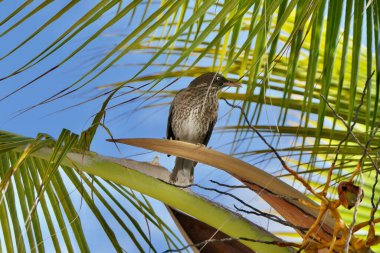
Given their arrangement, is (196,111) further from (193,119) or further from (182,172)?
(182,172)

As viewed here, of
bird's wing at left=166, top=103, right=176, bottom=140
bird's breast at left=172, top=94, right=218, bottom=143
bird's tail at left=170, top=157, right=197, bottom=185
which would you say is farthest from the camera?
bird's wing at left=166, top=103, right=176, bottom=140

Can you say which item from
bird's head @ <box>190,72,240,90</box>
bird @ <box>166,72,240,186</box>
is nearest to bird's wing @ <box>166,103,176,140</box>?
bird @ <box>166,72,240,186</box>

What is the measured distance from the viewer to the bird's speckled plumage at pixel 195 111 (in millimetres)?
2699

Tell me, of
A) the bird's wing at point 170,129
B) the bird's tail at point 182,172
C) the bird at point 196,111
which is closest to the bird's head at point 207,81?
the bird at point 196,111

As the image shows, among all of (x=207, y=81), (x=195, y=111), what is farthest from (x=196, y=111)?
(x=207, y=81)

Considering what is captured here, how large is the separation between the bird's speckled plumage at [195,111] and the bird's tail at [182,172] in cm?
23

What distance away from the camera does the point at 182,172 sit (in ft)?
8.07

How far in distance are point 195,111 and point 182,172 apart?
1.18 ft

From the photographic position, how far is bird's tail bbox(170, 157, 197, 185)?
96.3 inches

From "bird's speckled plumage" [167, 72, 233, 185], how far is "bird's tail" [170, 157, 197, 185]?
0.23 metres

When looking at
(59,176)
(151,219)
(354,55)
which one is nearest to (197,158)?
(151,219)

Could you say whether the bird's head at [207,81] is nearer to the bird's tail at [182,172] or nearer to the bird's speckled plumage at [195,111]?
the bird's speckled plumage at [195,111]

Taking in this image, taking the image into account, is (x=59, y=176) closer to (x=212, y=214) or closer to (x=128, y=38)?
(x=212, y=214)

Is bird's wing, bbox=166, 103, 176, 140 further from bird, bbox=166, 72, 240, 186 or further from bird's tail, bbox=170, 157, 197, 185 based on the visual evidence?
bird's tail, bbox=170, 157, 197, 185
